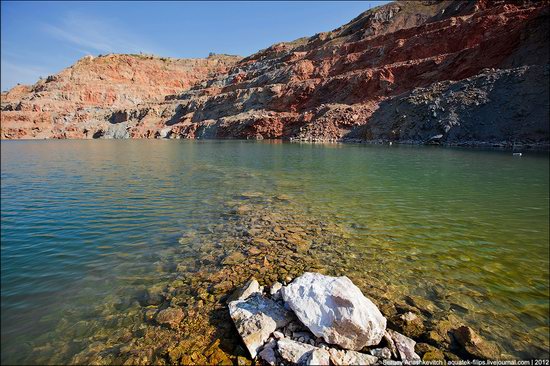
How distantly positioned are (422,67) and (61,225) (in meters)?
56.5

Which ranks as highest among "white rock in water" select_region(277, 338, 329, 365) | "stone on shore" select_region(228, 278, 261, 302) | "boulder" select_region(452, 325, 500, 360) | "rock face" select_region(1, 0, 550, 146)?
"rock face" select_region(1, 0, 550, 146)

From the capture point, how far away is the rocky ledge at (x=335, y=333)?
12.5 ft

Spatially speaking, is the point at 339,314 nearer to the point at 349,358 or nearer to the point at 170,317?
the point at 349,358

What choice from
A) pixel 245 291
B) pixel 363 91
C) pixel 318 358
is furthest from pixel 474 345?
pixel 363 91

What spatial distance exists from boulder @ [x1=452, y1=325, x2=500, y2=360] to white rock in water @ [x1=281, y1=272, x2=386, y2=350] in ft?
3.80

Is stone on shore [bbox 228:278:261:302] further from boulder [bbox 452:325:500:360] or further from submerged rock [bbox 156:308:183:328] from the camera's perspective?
boulder [bbox 452:325:500:360]

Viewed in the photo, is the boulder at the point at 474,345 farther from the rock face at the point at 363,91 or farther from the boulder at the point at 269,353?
the rock face at the point at 363,91

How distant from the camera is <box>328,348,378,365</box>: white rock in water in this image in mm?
3721

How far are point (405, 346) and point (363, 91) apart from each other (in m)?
56.7

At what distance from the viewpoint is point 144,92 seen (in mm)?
103000

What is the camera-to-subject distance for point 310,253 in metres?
7.09

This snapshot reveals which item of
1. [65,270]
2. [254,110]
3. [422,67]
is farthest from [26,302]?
[254,110]

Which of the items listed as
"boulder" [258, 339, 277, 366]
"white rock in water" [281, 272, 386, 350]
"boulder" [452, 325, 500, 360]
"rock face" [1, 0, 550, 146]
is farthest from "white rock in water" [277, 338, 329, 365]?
"rock face" [1, 0, 550, 146]

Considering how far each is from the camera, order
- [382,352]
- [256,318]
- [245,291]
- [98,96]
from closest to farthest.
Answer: [382,352]
[256,318]
[245,291]
[98,96]
